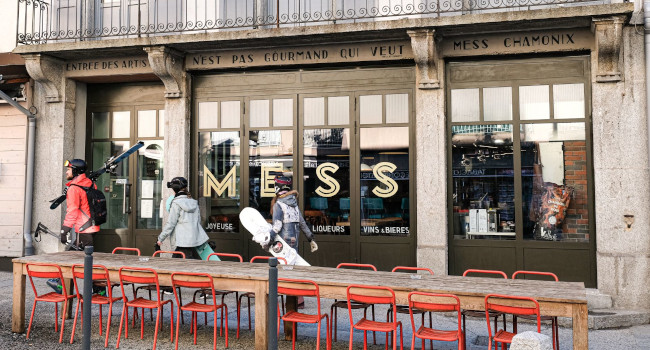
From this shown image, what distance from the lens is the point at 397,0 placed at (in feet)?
31.6

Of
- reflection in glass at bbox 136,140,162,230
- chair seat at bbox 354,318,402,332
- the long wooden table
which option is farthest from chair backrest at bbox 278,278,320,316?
reflection in glass at bbox 136,140,162,230

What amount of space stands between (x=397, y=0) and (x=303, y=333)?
230 inches

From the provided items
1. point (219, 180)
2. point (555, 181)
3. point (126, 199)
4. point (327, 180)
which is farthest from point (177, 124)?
point (555, 181)

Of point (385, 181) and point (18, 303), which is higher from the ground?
point (385, 181)

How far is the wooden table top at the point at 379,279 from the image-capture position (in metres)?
5.02

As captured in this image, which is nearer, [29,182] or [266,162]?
[266,162]

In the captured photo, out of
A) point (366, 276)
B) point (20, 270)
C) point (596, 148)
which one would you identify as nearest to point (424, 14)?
point (596, 148)

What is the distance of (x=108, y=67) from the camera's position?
10.7 m

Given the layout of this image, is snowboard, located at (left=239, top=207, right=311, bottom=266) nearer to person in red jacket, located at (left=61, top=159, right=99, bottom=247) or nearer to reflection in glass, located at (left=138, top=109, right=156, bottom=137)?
person in red jacket, located at (left=61, top=159, right=99, bottom=247)

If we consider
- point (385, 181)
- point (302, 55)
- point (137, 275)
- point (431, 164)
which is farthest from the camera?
point (302, 55)

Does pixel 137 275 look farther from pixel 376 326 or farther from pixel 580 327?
pixel 580 327

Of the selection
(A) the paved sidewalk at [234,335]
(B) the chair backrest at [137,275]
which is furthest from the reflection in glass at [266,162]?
(B) the chair backrest at [137,275]

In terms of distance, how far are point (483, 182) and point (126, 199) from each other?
6.85m

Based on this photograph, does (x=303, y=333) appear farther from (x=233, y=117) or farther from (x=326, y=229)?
(x=233, y=117)
